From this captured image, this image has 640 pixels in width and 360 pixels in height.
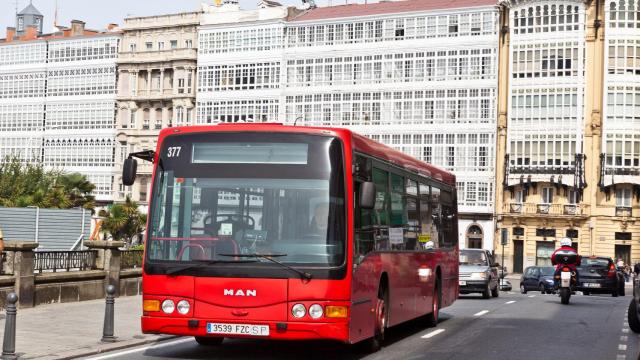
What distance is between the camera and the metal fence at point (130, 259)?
1097 inches

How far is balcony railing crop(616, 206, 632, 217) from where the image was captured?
253ft

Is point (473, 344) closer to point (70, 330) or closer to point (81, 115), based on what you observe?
point (70, 330)

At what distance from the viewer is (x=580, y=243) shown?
77688 mm

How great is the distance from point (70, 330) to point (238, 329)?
5.44 meters

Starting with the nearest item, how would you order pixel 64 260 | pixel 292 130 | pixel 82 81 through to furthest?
1. pixel 292 130
2. pixel 64 260
3. pixel 82 81

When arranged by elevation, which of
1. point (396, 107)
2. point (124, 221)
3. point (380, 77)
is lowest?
point (124, 221)

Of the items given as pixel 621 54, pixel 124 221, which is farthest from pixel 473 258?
pixel 621 54

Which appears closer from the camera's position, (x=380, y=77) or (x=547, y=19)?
(x=547, y=19)

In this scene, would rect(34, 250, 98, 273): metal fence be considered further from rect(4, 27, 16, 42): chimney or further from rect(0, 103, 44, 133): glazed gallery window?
rect(4, 27, 16, 42): chimney

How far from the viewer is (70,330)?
1828 cm

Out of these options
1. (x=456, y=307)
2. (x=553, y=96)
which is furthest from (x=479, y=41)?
(x=456, y=307)

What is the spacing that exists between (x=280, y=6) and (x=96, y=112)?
17.8 m

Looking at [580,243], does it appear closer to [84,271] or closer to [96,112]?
[96,112]

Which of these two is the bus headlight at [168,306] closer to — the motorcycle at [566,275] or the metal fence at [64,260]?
the metal fence at [64,260]
